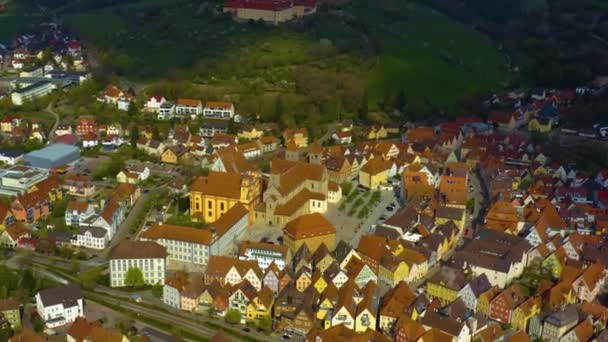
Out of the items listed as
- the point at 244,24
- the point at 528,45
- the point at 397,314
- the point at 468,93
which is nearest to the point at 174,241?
the point at 397,314

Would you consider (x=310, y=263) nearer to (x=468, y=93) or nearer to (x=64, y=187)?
(x=64, y=187)

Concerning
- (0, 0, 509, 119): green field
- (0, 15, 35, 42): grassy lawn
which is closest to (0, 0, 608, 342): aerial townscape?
(0, 0, 509, 119): green field

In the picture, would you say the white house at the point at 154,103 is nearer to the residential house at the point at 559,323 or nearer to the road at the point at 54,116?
the road at the point at 54,116

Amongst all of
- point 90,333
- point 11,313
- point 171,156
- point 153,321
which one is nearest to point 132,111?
point 171,156

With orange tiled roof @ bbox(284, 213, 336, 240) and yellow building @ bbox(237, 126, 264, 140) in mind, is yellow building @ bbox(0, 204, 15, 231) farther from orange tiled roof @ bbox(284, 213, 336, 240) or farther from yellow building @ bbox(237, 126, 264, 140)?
yellow building @ bbox(237, 126, 264, 140)

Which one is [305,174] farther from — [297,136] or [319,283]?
[319,283]

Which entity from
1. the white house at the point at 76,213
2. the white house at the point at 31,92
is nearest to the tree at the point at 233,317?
the white house at the point at 76,213
